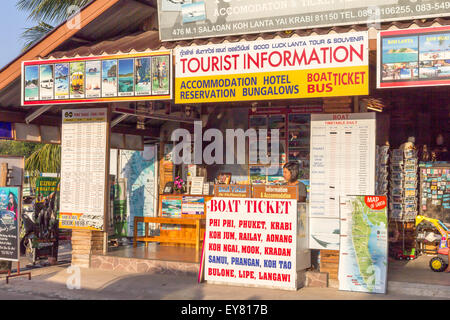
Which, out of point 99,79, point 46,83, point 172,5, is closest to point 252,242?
point 99,79

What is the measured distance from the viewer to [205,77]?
35.9 ft

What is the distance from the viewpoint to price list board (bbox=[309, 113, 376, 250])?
10.4 metres

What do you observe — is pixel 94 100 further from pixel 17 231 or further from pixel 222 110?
pixel 222 110

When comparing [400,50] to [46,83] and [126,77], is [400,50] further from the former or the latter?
[46,83]

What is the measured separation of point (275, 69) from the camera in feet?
33.9

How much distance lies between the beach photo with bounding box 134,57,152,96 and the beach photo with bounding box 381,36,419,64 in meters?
4.37

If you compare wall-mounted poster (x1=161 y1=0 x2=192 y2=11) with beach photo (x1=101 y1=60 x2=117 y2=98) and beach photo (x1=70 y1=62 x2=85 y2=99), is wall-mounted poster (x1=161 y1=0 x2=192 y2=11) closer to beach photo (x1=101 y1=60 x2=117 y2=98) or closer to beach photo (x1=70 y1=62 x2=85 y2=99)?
beach photo (x1=101 y1=60 x2=117 y2=98)

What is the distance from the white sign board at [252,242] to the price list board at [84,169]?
282cm

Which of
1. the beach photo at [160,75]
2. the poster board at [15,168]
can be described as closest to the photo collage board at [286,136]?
the beach photo at [160,75]

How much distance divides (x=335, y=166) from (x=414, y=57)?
94.8 inches

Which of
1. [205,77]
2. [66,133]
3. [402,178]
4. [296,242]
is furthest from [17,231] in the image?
[402,178]

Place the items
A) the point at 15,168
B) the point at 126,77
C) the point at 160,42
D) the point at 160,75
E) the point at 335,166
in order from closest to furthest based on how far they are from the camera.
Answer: the point at 335,166, the point at 160,75, the point at 126,77, the point at 160,42, the point at 15,168

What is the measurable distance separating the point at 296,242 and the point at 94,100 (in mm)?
4894
